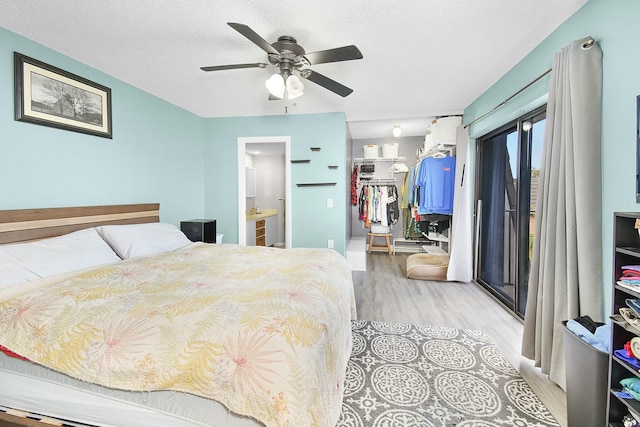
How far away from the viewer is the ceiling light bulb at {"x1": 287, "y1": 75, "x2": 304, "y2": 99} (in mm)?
2193

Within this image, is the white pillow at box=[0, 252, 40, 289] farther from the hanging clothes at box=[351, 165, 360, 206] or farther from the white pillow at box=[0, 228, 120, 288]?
the hanging clothes at box=[351, 165, 360, 206]

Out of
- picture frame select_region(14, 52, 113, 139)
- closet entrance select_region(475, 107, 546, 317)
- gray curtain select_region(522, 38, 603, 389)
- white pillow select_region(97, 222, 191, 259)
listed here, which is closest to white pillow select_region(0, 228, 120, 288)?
white pillow select_region(97, 222, 191, 259)

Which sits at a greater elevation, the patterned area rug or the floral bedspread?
the floral bedspread

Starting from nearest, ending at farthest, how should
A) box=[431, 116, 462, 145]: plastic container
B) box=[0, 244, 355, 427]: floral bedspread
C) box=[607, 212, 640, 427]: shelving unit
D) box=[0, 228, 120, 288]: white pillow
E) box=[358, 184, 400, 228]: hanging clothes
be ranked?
box=[0, 244, 355, 427]: floral bedspread → box=[607, 212, 640, 427]: shelving unit → box=[0, 228, 120, 288]: white pillow → box=[431, 116, 462, 145]: plastic container → box=[358, 184, 400, 228]: hanging clothes

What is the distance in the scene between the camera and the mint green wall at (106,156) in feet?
6.76

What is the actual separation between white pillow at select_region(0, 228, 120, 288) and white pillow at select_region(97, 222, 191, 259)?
0.10 m

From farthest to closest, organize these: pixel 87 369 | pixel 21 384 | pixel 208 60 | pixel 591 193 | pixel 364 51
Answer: pixel 208 60 < pixel 364 51 < pixel 591 193 < pixel 21 384 < pixel 87 369

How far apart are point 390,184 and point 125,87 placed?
471 cm

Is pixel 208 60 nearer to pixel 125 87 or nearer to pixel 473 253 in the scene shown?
pixel 125 87

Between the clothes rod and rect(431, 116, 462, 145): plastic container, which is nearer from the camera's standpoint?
the clothes rod

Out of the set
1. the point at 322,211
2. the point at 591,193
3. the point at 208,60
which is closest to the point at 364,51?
the point at 208,60

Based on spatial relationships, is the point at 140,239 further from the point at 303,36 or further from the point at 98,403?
the point at 303,36

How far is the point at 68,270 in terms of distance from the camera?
1.86 metres

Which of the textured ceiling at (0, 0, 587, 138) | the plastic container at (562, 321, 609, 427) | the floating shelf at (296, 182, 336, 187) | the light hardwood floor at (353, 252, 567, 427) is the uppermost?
the textured ceiling at (0, 0, 587, 138)
